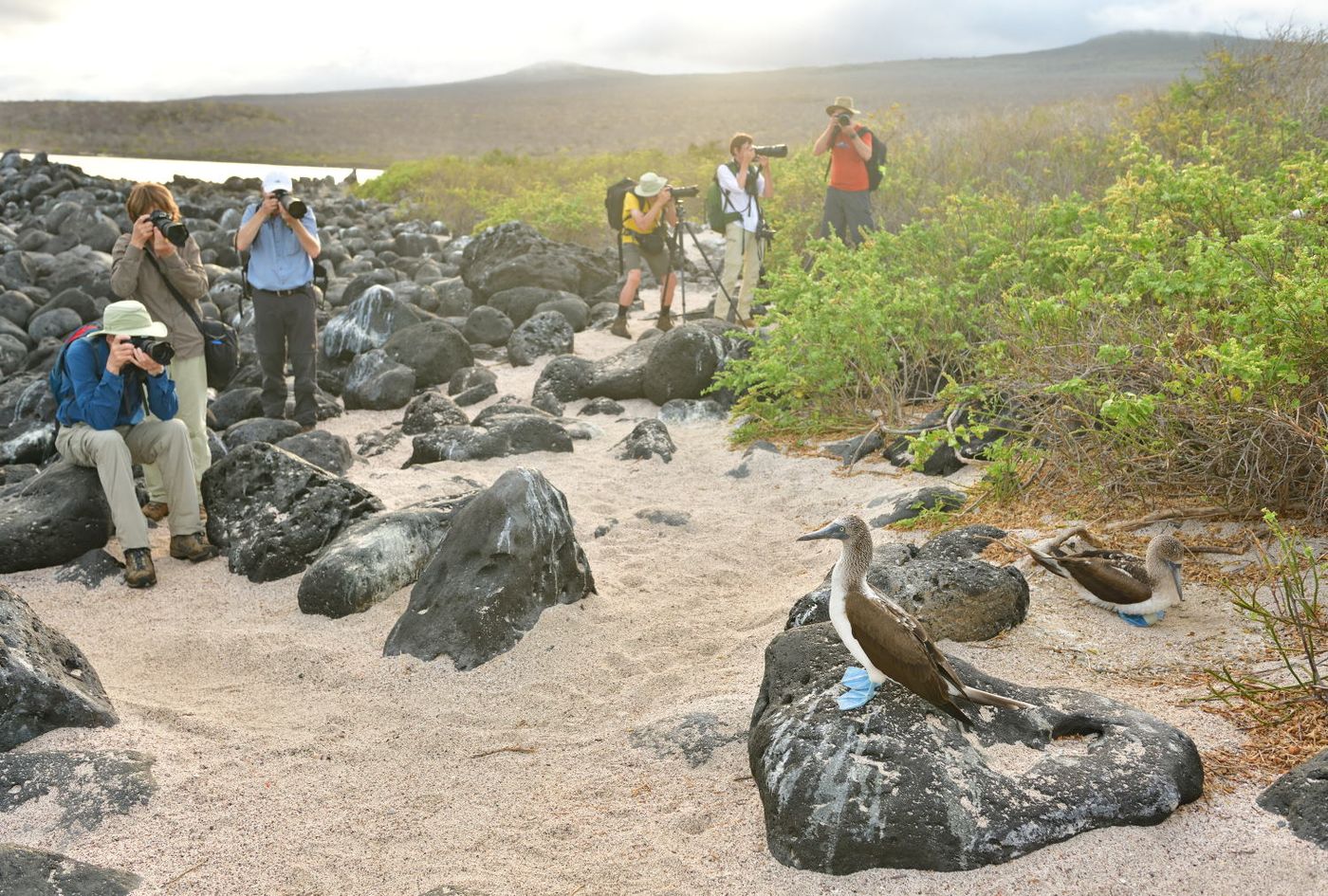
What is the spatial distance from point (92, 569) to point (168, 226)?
2.12 metres

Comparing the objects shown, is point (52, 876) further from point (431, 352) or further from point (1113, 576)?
point (431, 352)

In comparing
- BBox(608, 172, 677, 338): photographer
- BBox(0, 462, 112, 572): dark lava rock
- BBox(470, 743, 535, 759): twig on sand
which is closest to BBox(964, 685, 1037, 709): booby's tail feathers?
BBox(470, 743, 535, 759): twig on sand

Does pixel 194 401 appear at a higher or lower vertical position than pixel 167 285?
lower

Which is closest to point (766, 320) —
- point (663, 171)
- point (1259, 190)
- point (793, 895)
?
point (1259, 190)

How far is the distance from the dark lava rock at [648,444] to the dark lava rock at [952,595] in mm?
3667

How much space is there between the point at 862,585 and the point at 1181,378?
7.14 ft

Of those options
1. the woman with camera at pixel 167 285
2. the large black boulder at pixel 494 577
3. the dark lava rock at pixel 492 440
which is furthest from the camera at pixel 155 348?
the dark lava rock at pixel 492 440

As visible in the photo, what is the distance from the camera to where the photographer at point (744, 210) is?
423 inches

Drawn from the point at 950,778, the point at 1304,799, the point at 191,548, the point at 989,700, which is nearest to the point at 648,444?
the point at 191,548

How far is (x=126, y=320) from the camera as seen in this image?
5.95 m

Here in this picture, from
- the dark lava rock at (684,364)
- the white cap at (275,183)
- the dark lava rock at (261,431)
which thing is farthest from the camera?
the dark lava rock at (684,364)

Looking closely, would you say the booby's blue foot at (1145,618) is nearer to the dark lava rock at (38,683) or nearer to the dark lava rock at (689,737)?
the dark lava rock at (689,737)

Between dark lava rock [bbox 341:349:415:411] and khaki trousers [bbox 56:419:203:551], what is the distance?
3.92 m

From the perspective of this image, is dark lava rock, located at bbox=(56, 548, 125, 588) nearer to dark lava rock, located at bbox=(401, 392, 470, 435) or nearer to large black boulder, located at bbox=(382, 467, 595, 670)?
large black boulder, located at bbox=(382, 467, 595, 670)
